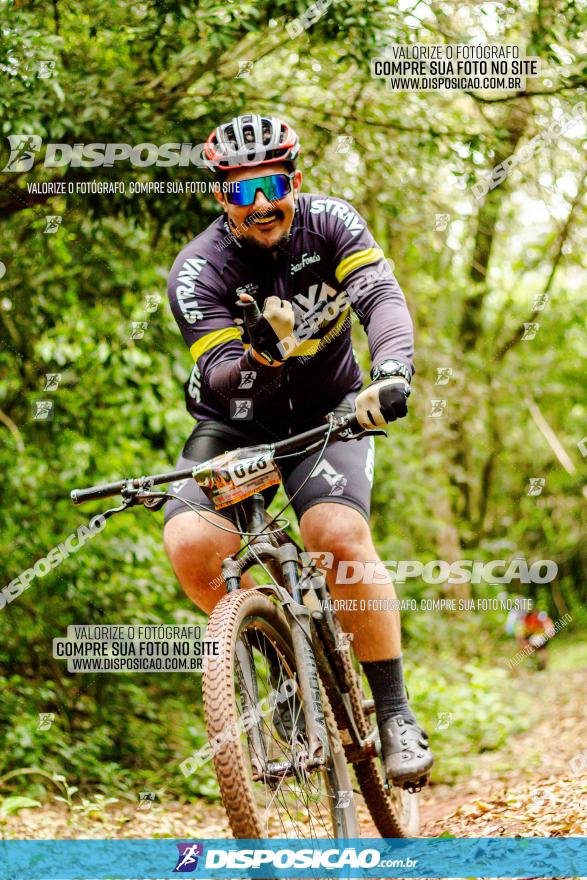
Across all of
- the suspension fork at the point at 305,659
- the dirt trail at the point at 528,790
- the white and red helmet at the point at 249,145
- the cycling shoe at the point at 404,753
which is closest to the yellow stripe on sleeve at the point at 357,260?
the white and red helmet at the point at 249,145

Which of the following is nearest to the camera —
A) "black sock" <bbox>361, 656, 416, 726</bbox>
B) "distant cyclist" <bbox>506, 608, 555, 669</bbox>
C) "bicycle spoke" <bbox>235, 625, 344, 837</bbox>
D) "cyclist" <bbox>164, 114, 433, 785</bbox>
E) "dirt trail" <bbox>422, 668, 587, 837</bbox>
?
"bicycle spoke" <bbox>235, 625, 344, 837</bbox>

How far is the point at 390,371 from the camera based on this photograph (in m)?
3.07

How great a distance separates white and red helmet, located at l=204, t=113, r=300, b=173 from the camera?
11.5 ft

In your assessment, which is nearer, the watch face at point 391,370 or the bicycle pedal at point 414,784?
the watch face at point 391,370

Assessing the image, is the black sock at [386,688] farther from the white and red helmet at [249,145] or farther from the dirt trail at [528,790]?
the white and red helmet at [249,145]

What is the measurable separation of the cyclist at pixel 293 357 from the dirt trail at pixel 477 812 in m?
0.80

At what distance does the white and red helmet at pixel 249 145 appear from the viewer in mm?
3496

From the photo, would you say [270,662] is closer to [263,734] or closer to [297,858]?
[263,734]

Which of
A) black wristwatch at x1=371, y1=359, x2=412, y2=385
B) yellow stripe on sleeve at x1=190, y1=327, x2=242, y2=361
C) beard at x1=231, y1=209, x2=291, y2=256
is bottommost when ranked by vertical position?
black wristwatch at x1=371, y1=359, x2=412, y2=385

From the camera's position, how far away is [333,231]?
3697 millimetres

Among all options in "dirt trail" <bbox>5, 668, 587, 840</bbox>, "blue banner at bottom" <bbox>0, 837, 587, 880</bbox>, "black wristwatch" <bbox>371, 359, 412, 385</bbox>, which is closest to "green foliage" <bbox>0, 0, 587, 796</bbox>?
"dirt trail" <bbox>5, 668, 587, 840</bbox>

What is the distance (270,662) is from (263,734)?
280 millimetres

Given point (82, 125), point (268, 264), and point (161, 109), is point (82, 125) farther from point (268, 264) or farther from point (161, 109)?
point (268, 264)

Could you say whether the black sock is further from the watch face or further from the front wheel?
the watch face
